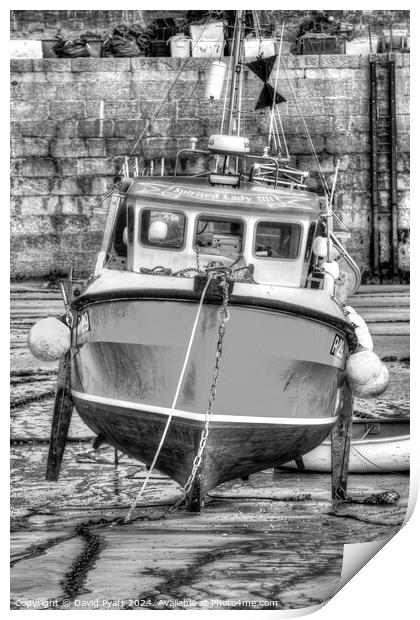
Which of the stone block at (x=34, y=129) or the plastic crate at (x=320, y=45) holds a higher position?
the plastic crate at (x=320, y=45)

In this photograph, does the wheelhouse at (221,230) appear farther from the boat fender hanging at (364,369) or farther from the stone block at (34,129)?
the stone block at (34,129)

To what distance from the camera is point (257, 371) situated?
809 cm

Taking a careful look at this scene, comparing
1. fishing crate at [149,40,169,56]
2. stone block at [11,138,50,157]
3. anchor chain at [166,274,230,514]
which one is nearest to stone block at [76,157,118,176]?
stone block at [11,138,50,157]

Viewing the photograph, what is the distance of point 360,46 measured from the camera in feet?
52.9

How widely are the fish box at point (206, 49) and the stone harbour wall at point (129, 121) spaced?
0.18 metres

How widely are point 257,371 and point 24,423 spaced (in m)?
3.34

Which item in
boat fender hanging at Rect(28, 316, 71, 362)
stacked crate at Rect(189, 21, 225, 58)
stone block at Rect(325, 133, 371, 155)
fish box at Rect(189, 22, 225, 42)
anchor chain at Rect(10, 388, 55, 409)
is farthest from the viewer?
stone block at Rect(325, 133, 371, 155)

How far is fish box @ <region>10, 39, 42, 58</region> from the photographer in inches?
607

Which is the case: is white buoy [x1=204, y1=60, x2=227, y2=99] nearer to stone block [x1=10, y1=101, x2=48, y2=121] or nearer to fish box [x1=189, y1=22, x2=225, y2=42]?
fish box [x1=189, y1=22, x2=225, y2=42]

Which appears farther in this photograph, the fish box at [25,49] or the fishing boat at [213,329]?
the fish box at [25,49]

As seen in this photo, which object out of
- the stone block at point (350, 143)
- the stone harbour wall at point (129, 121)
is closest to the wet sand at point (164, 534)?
the stone block at point (350, 143)

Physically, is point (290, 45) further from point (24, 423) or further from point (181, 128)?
point (24, 423)

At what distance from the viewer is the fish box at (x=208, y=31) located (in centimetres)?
1248

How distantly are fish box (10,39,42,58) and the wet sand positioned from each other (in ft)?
19.3
